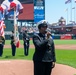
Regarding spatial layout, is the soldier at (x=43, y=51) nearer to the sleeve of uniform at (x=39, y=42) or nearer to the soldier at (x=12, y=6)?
the sleeve of uniform at (x=39, y=42)

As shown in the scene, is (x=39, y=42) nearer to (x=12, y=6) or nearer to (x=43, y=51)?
(x=43, y=51)

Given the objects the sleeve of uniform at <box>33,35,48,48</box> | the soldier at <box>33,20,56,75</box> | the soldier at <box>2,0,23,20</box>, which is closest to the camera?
the sleeve of uniform at <box>33,35,48,48</box>

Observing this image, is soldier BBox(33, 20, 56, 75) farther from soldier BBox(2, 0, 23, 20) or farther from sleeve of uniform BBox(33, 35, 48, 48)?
soldier BBox(2, 0, 23, 20)

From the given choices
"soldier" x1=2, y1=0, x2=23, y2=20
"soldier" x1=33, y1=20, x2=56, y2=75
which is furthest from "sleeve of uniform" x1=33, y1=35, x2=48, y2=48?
"soldier" x1=2, y1=0, x2=23, y2=20

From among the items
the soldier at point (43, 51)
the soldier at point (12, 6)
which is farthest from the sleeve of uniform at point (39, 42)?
the soldier at point (12, 6)

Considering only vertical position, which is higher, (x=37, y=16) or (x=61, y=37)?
(x=37, y=16)

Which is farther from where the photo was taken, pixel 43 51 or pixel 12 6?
pixel 12 6

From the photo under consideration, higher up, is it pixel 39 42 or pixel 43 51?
pixel 39 42

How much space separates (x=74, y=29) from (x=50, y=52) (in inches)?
3353

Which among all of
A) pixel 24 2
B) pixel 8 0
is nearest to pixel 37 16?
pixel 8 0

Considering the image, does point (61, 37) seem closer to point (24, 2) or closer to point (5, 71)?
point (24, 2)

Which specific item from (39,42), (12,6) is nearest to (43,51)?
(39,42)

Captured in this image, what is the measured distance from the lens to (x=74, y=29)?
9050cm

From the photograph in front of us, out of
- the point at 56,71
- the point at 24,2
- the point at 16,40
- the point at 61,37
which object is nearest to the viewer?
the point at 56,71
